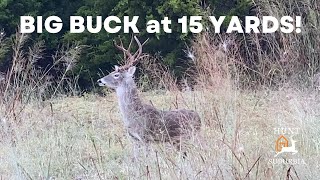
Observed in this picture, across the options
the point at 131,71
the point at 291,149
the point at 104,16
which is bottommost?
Answer: the point at 291,149

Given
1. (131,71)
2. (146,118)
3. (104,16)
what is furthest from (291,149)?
(104,16)

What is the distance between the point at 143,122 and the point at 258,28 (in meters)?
4.61

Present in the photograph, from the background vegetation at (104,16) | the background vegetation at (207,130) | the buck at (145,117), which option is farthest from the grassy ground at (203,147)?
the background vegetation at (104,16)

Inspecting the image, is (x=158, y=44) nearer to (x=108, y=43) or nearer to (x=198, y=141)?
(x=108, y=43)

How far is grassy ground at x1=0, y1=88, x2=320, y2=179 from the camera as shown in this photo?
136 inches

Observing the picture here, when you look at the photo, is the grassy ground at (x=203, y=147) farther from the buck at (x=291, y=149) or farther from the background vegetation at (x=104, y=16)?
the background vegetation at (x=104, y=16)

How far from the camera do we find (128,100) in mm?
6066

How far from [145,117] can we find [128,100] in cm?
65

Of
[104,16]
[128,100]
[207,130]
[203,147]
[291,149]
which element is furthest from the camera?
[104,16]

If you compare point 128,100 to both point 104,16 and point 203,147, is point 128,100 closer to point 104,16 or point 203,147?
point 203,147

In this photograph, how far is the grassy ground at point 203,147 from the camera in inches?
136

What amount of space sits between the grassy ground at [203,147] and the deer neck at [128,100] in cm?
20

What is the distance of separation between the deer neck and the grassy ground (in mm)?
201

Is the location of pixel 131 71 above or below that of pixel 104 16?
below
